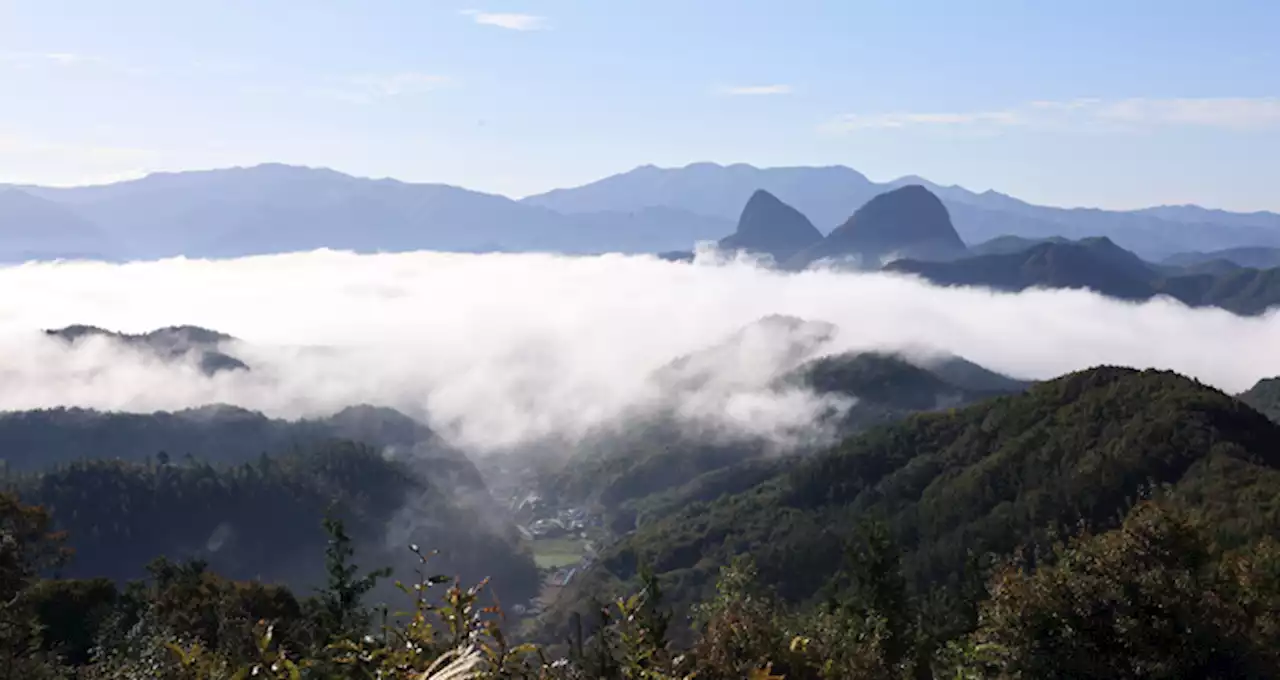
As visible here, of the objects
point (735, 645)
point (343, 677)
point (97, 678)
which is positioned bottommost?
point (97, 678)

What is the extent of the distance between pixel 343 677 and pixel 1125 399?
220240 millimetres

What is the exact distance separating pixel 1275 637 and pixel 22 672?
3402 centimetres

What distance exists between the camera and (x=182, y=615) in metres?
58.8

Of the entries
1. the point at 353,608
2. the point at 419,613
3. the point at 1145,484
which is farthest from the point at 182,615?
the point at 1145,484

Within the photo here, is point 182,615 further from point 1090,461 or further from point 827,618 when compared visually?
point 1090,461

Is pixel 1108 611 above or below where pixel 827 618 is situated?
above

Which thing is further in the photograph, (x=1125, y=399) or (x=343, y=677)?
(x=1125, y=399)

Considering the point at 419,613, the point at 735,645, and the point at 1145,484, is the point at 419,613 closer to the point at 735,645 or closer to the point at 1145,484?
the point at 735,645

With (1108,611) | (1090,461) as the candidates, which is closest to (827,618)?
(1108,611)

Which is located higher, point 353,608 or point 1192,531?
point 1192,531

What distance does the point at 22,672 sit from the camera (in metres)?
22.2

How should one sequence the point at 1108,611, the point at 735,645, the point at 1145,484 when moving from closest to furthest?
the point at 735,645, the point at 1108,611, the point at 1145,484

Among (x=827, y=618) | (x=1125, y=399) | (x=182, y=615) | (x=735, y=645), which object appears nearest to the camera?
(x=735, y=645)

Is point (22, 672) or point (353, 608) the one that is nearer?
point (22, 672)
